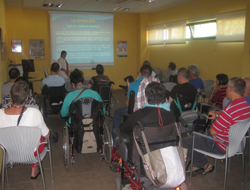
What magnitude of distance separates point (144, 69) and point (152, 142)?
1.88 meters

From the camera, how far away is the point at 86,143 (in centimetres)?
294

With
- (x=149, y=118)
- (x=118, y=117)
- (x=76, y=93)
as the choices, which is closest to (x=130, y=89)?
(x=118, y=117)

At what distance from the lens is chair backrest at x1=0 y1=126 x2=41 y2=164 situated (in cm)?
222

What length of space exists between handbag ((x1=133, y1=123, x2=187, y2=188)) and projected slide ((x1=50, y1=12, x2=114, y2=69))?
780cm

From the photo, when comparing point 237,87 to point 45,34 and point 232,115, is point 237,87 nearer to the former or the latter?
point 232,115

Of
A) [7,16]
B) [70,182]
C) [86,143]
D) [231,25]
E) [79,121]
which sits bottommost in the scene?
[70,182]

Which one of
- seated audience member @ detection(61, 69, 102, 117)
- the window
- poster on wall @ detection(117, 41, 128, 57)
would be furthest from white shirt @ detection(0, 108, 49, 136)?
poster on wall @ detection(117, 41, 128, 57)

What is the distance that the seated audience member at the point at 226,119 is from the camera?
95.4 inches

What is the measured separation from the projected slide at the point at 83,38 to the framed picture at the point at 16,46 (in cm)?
113

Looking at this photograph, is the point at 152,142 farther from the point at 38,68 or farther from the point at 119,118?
the point at 38,68

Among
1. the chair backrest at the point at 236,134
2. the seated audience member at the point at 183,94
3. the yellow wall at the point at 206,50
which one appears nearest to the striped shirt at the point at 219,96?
the seated audience member at the point at 183,94

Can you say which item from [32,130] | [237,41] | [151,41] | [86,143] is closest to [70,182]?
[86,143]

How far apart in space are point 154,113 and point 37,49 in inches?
302

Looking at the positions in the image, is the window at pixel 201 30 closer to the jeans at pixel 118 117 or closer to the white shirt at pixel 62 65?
the white shirt at pixel 62 65
